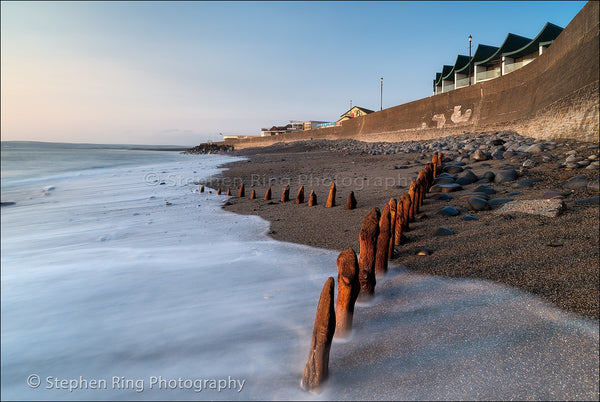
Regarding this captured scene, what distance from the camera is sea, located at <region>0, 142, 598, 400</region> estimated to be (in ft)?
4.89

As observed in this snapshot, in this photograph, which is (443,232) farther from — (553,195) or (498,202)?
(553,195)

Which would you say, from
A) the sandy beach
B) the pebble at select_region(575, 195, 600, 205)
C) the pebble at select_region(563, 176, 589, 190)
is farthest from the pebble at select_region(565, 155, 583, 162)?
the pebble at select_region(575, 195, 600, 205)

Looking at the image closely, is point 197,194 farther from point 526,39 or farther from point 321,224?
point 526,39

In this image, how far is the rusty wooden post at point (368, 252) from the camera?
6.94 ft

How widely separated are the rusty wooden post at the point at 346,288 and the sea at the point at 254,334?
0.31ft

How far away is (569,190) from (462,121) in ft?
46.6

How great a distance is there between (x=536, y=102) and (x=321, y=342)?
12.8 meters

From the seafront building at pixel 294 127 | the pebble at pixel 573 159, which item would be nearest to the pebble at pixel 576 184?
the pebble at pixel 573 159

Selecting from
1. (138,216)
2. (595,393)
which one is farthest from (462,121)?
(595,393)

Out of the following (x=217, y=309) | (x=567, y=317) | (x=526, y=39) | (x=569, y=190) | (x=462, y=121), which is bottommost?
(x=217, y=309)

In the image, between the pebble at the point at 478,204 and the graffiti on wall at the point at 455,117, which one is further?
the graffiti on wall at the point at 455,117

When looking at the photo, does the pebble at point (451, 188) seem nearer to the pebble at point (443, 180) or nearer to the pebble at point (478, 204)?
the pebble at point (443, 180)

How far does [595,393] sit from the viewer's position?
4.34ft

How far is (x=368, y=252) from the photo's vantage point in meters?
2.12
